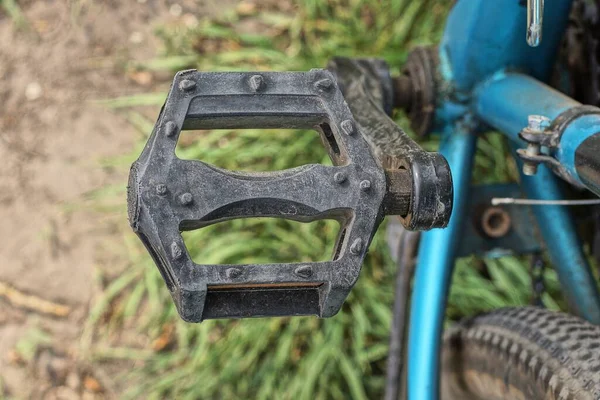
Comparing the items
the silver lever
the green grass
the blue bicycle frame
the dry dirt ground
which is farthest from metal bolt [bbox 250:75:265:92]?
A: the dry dirt ground

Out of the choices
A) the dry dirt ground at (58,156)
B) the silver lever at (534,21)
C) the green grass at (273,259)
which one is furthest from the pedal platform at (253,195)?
the dry dirt ground at (58,156)

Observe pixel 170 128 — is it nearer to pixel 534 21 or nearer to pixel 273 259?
pixel 534 21

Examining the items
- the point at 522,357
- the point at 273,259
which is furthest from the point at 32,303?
the point at 522,357

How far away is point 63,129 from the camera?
7.04ft

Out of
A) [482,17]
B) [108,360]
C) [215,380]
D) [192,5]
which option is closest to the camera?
[482,17]

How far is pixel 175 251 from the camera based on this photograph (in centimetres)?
66

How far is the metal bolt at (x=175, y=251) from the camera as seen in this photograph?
0.66m

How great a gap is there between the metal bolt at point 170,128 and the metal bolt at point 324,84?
0.48ft

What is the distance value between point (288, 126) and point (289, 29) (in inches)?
57.2

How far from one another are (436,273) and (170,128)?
600 mm

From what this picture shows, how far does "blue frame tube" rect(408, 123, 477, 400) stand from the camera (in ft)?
3.73

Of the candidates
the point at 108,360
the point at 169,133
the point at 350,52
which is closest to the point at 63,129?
the point at 108,360

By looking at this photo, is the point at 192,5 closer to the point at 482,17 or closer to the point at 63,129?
the point at 63,129

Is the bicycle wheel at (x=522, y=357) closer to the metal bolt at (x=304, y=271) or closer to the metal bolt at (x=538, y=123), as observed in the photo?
the metal bolt at (x=538, y=123)
